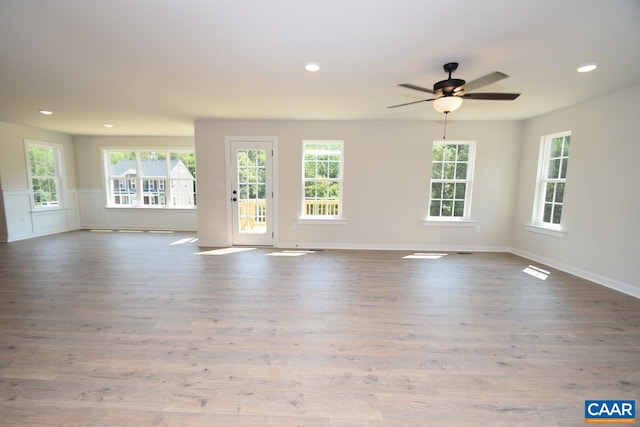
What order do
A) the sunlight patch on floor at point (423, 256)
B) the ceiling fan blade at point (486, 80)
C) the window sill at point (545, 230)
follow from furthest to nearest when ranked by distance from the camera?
the sunlight patch on floor at point (423, 256)
the window sill at point (545, 230)
the ceiling fan blade at point (486, 80)

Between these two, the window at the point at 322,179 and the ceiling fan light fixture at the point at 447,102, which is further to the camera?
the window at the point at 322,179

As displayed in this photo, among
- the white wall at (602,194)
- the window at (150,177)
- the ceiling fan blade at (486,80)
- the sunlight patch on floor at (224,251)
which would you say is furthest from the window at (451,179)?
the window at (150,177)

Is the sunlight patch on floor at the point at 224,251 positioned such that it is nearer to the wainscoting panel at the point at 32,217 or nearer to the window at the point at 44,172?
the wainscoting panel at the point at 32,217

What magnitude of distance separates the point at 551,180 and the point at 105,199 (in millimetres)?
10026

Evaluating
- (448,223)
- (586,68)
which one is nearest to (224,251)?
(448,223)

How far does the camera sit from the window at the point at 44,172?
593 cm

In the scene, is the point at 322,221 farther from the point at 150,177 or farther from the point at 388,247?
the point at 150,177

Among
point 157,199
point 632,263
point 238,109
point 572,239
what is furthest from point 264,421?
point 157,199

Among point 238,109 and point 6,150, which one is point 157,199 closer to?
point 6,150

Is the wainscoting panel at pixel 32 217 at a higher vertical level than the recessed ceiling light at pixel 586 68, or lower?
lower

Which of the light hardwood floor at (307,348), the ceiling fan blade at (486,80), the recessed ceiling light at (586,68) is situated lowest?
the light hardwood floor at (307,348)

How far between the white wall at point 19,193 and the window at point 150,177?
1.17m

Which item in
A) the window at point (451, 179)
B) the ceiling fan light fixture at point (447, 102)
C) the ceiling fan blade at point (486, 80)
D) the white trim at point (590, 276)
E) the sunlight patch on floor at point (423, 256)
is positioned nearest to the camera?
the ceiling fan blade at point (486, 80)

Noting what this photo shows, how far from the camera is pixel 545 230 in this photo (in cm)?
434
